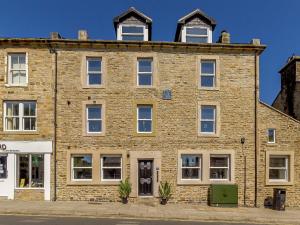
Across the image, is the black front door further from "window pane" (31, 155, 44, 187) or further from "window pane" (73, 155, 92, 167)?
"window pane" (31, 155, 44, 187)

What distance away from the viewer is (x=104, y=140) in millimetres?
18500

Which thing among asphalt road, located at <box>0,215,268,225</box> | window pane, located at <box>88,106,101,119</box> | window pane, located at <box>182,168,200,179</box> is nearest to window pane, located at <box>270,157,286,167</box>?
window pane, located at <box>182,168,200,179</box>

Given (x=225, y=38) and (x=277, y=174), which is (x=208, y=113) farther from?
(x=277, y=174)

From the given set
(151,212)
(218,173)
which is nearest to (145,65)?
(218,173)

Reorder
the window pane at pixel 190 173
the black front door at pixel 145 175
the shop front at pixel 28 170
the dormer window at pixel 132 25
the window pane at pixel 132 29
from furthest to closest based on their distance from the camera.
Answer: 1. the window pane at pixel 132 29
2. the dormer window at pixel 132 25
3. the window pane at pixel 190 173
4. the black front door at pixel 145 175
5. the shop front at pixel 28 170

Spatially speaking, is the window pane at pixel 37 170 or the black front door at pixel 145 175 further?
the black front door at pixel 145 175

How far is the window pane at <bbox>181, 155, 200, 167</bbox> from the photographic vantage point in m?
18.7

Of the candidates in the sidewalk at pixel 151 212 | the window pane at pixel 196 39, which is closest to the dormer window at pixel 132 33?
the window pane at pixel 196 39

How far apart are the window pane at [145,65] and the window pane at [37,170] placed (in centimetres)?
773

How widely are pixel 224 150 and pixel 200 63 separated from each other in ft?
17.4

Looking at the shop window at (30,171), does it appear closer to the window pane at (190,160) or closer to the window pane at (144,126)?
Answer: the window pane at (144,126)

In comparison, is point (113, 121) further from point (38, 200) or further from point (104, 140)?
point (38, 200)

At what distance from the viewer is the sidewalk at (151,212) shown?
1477 centimetres

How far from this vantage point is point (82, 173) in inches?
734
